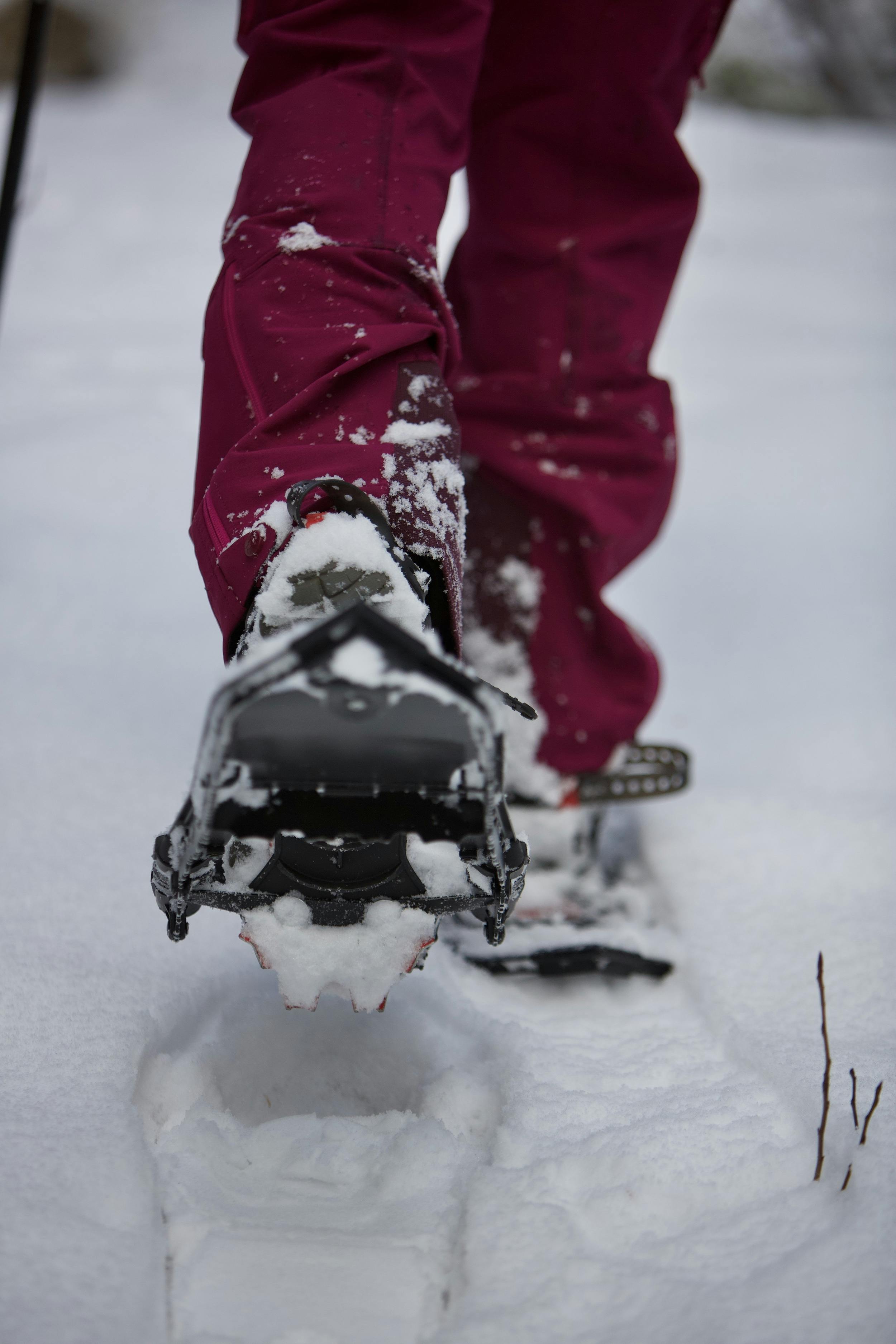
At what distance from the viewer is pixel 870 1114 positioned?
0.68m

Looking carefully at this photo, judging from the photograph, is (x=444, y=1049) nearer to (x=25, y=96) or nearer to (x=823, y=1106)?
(x=823, y=1106)

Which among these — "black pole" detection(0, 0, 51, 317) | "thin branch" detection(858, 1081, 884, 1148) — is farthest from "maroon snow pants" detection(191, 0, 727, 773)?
"black pole" detection(0, 0, 51, 317)

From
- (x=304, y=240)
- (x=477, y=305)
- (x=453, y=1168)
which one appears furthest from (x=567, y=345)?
(x=453, y=1168)

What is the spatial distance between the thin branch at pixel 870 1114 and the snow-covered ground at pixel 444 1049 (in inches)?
0.4

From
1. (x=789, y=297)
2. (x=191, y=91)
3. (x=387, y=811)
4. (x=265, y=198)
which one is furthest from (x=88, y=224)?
(x=387, y=811)

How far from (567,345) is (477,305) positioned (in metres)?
0.14

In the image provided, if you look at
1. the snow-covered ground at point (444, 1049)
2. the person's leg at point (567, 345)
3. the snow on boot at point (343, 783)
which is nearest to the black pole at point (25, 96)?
the snow-covered ground at point (444, 1049)

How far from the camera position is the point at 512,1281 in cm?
62

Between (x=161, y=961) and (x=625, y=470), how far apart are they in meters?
0.79

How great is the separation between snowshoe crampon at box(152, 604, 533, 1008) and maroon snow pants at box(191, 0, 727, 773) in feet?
0.53

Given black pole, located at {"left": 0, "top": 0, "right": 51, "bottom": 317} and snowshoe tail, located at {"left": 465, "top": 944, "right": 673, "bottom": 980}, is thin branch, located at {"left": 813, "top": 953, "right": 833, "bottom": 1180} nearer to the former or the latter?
snowshoe tail, located at {"left": 465, "top": 944, "right": 673, "bottom": 980}

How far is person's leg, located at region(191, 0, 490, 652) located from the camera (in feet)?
2.36

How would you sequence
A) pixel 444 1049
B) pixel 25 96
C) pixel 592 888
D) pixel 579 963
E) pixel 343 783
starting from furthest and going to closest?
pixel 25 96
pixel 592 888
pixel 579 963
pixel 444 1049
pixel 343 783

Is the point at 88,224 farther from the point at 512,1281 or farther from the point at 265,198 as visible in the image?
the point at 512,1281
